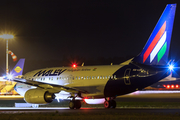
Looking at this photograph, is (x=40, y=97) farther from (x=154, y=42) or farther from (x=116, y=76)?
(x=154, y=42)

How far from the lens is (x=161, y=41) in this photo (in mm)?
23984

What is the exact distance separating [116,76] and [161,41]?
4.67m

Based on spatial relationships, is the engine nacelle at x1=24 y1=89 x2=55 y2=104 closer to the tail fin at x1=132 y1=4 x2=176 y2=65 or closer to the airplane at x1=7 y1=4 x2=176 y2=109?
the airplane at x1=7 y1=4 x2=176 y2=109

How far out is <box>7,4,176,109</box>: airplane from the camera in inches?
939

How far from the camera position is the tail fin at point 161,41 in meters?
23.6

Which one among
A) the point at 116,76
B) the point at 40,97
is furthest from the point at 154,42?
the point at 40,97

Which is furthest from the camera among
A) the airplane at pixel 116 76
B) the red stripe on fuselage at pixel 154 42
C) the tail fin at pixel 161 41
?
the red stripe on fuselage at pixel 154 42

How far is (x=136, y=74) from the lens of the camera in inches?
965

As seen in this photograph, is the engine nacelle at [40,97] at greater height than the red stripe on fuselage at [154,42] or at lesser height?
lesser

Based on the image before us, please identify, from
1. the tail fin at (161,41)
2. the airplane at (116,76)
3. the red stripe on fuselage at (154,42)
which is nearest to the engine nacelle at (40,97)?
the airplane at (116,76)

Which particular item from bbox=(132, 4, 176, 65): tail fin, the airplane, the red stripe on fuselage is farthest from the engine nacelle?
the red stripe on fuselage

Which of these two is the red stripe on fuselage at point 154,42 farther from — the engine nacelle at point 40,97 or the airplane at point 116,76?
the engine nacelle at point 40,97

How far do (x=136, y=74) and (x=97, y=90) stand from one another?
4144mm

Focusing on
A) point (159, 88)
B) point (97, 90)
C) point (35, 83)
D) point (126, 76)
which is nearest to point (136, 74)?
point (126, 76)
